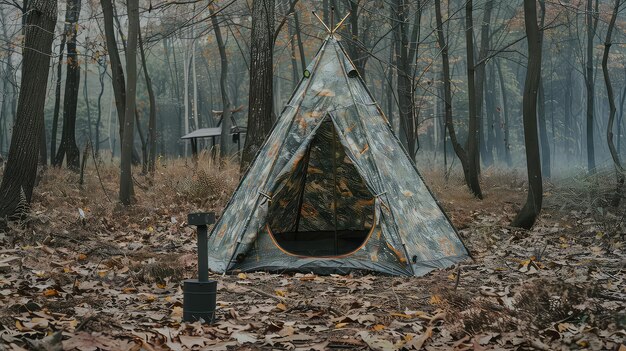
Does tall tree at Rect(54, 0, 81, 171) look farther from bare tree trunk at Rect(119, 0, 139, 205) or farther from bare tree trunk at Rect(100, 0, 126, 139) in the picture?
bare tree trunk at Rect(119, 0, 139, 205)

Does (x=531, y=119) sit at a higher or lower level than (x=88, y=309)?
higher

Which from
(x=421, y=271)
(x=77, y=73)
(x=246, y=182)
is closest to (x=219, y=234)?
(x=246, y=182)

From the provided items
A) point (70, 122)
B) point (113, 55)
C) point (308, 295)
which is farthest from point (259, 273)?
point (70, 122)

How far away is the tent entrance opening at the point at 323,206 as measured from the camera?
31.6 feet

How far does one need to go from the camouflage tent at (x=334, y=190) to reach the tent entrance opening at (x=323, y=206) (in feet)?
0.18

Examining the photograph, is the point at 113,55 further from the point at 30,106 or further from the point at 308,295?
the point at 308,295

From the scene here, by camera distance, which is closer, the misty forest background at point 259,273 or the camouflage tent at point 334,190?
the misty forest background at point 259,273

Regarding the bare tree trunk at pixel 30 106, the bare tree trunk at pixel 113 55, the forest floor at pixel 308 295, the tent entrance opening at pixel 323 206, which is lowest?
the forest floor at pixel 308 295

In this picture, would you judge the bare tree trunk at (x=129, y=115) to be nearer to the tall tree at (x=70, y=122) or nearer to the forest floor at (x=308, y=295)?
the forest floor at (x=308, y=295)

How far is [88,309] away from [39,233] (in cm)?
357

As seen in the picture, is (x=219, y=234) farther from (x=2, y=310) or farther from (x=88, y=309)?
(x=2, y=310)

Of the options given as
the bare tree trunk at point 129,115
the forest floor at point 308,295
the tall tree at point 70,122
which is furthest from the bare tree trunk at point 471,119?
the tall tree at point 70,122

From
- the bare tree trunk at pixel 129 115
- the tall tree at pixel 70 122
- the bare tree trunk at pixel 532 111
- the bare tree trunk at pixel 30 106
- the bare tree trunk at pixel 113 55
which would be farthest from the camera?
the tall tree at pixel 70 122

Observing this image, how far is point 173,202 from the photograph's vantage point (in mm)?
12516
